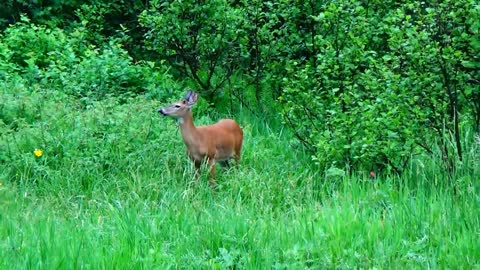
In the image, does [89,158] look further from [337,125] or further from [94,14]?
[94,14]

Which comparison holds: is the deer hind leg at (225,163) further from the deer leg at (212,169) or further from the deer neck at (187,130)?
the deer neck at (187,130)

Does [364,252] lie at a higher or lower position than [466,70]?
lower

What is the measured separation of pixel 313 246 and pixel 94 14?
7914 mm

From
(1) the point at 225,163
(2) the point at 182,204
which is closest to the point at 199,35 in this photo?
(1) the point at 225,163

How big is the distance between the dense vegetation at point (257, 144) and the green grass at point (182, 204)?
2 cm

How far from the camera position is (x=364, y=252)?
608cm

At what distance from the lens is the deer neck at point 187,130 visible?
901cm

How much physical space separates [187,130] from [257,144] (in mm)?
1135

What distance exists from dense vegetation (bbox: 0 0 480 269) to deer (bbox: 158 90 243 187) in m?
0.16

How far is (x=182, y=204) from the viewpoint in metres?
7.41

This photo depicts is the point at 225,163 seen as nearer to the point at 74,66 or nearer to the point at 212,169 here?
the point at 212,169

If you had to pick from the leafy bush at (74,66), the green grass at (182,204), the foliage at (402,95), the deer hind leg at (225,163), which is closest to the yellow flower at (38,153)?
the green grass at (182,204)

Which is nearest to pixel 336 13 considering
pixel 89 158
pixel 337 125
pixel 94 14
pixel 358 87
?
pixel 358 87

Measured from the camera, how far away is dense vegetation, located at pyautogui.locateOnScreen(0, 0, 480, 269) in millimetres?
6195
